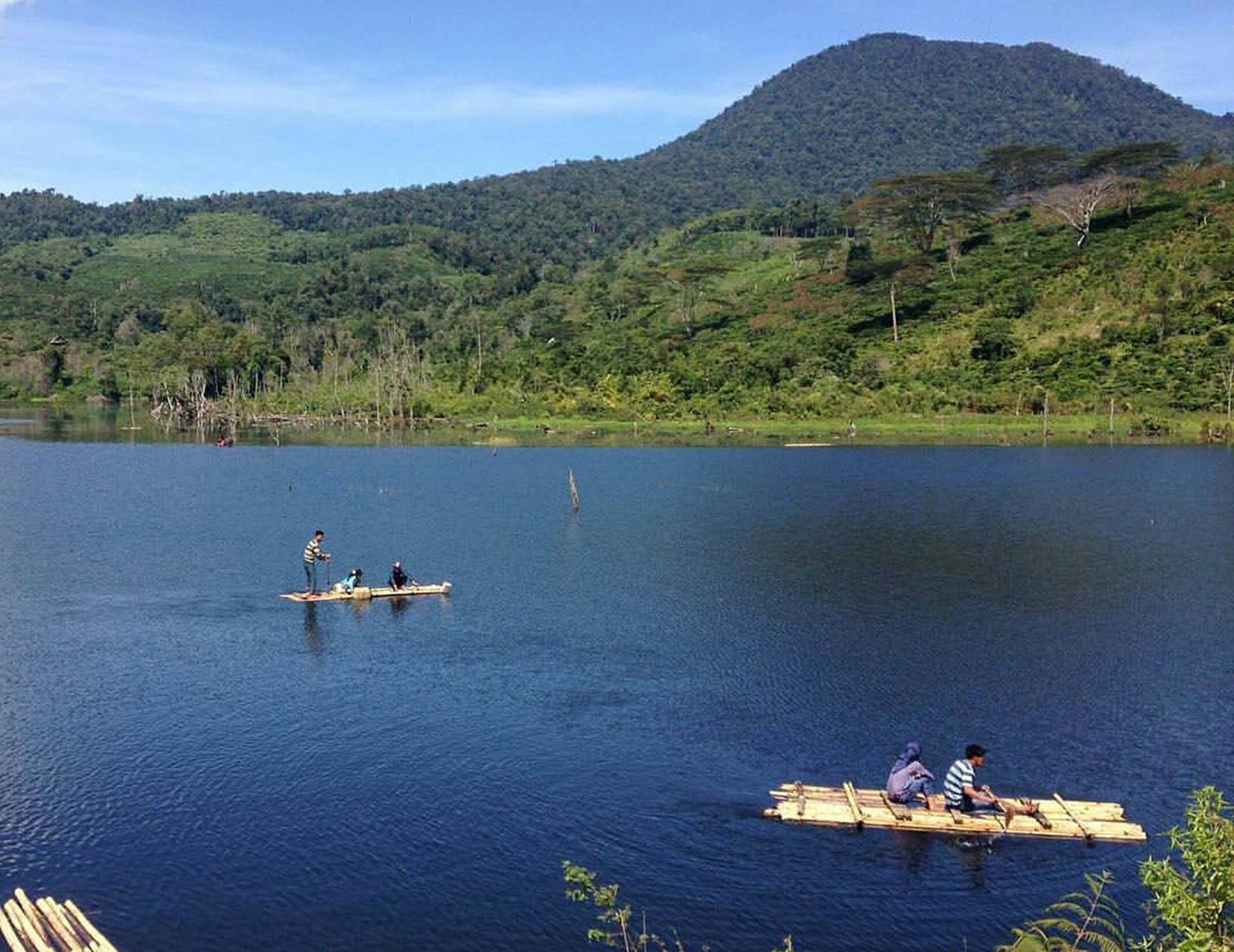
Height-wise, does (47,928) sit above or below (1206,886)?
below

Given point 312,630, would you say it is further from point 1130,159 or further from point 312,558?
point 1130,159

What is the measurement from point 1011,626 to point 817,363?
386ft

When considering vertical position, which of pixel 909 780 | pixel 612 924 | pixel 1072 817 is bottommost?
pixel 612 924

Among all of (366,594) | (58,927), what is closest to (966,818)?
(58,927)

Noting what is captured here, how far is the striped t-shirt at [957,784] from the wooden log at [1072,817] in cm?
239

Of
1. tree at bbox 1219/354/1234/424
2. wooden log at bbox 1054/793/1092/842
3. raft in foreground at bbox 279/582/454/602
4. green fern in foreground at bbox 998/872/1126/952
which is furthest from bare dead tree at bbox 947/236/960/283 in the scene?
green fern in foreground at bbox 998/872/1126/952

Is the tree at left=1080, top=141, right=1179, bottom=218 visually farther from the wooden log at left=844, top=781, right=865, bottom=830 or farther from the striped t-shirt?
the wooden log at left=844, top=781, right=865, bottom=830

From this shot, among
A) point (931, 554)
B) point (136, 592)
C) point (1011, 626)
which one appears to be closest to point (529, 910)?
point (1011, 626)

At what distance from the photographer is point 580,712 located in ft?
124

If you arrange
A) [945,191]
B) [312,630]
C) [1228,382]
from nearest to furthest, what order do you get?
[312,630] → [1228,382] → [945,191]

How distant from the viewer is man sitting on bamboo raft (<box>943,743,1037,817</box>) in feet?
A: 96.5

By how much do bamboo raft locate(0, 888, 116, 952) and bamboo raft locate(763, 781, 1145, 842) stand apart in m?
16.3

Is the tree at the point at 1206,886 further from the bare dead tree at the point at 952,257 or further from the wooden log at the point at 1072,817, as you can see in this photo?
the bare dead tree at the point at 952,257

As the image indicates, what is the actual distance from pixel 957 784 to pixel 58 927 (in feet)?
70.9
